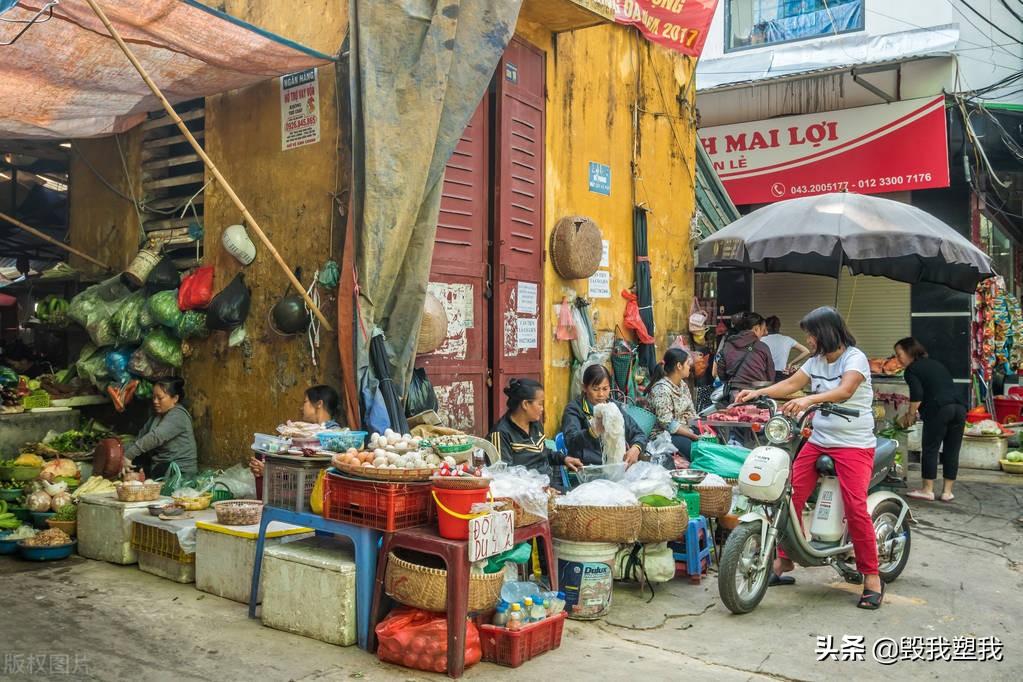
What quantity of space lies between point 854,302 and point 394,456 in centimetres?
1047

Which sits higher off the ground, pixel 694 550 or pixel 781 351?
pixel 781 351

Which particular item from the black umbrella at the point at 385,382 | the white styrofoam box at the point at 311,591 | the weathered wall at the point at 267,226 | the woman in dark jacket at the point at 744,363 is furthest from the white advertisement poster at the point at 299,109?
the woman in dark jacket at the point at 744,363

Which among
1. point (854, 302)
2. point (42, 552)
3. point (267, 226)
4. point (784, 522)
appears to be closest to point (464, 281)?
point (267, 226)

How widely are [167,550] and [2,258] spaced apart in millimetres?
9016

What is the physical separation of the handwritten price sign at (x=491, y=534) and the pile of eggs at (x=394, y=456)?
387 millimetres

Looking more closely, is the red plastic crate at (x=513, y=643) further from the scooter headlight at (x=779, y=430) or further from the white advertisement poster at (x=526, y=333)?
the white advertisement poster at (x=526, y=333)

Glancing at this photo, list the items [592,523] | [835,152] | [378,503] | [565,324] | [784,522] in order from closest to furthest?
[378,503]
[592,523]
[784,522]
[565,324]
[835,152]

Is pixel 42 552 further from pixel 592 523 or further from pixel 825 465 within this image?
pixel 825 465

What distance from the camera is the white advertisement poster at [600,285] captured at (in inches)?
353

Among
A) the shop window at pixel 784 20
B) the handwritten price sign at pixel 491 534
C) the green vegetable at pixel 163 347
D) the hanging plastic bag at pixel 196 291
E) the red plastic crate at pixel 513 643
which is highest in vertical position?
the shop window at pixel 784 20

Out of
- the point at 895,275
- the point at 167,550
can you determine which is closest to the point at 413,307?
the point at 167,550

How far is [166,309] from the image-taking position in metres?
6.82

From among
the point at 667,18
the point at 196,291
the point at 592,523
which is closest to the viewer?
the point at 592,523

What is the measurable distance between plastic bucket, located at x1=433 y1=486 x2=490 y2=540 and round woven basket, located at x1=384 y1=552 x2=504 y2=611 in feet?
0.64
